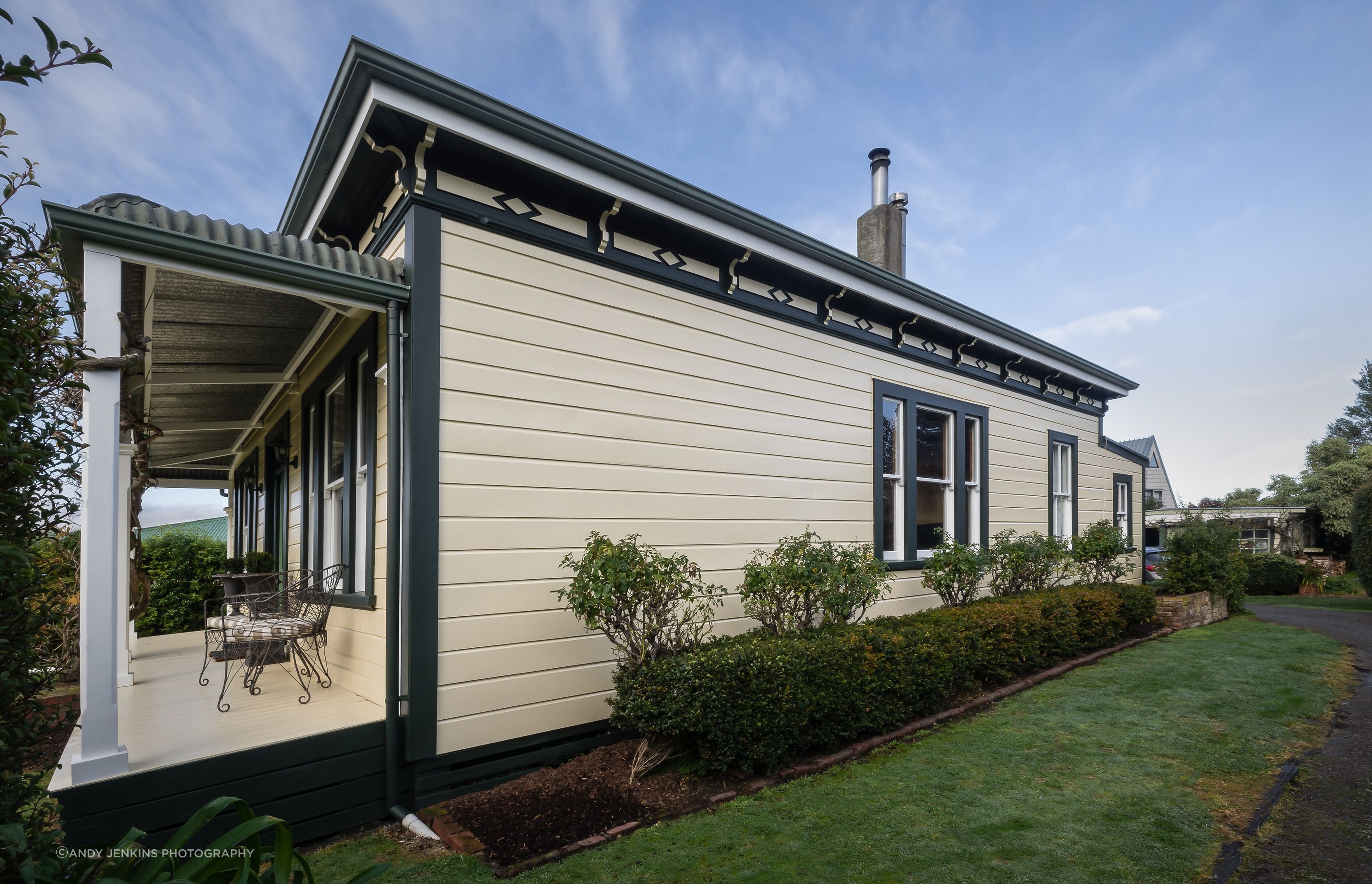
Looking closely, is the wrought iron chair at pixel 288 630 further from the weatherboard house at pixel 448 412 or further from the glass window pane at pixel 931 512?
the glass window pane at pixel 931 512

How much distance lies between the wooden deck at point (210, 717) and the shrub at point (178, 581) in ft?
14.7

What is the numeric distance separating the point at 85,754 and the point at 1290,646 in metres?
12.2

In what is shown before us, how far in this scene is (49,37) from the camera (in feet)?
3.98

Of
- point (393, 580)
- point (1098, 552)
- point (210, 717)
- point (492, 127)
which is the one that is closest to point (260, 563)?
point (210, 717)

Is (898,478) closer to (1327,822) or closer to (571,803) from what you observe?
(1327,822)

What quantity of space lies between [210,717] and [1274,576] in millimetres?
24455

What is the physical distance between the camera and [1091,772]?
4258 millimetres

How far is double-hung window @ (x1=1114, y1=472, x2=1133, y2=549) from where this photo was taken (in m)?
12.4

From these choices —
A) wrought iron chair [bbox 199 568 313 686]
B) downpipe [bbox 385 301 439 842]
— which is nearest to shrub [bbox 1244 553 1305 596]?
downpipe [bbox 385 301 439 842]

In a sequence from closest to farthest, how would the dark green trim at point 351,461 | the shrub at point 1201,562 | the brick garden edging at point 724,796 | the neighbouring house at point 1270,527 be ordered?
the brick garden edging at point 724,796
the dark green trim at point 351,461
the shrub at point 1201,562
the neighbouring house at point 1270,527

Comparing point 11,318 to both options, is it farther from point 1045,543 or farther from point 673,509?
point 1045,543

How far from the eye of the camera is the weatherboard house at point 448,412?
3.37 meters

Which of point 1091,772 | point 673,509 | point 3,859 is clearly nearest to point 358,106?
point 673,509

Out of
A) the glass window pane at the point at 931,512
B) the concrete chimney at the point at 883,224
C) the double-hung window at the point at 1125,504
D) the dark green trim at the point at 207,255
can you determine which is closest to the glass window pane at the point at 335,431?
the dark green trim at the point at 207,255
